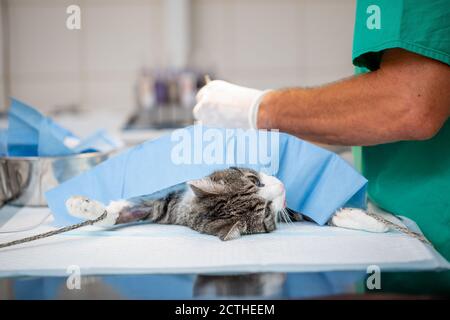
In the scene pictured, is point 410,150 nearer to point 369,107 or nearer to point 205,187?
point 369,107

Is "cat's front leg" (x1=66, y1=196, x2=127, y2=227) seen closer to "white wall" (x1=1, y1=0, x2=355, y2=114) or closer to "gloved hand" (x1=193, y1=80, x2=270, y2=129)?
"gloved hand" (x1=193, y1=80, x2=270, y2=129)

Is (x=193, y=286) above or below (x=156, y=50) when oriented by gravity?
below

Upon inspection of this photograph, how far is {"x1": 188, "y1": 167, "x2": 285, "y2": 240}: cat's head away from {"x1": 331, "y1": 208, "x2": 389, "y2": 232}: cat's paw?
0.10 metres

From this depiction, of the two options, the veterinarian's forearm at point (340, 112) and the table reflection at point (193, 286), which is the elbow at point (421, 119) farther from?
the table reflection at point (193, 286)

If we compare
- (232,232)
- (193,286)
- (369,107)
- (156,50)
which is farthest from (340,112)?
(156,50)

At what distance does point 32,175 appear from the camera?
3.50ft

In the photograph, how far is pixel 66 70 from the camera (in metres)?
2.78

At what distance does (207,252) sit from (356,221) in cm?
28

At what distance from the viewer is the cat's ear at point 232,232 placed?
0.86 m

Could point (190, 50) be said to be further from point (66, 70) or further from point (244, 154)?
point (244, 154)

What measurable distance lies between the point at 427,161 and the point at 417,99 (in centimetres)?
21

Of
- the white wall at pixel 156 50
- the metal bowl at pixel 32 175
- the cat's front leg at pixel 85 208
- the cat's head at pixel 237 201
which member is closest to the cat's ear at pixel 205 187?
the cat's head at pixel 237 201
